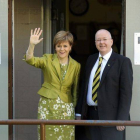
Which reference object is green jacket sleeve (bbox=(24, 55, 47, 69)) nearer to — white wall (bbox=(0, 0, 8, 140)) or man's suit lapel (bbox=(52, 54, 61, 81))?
man's suit lapel (bbox=(52, 54, 61, 81))

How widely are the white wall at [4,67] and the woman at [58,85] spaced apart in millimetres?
432

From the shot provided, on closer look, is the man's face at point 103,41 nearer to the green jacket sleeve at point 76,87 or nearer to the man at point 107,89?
the man at point 107,89

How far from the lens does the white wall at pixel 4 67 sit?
387 cm

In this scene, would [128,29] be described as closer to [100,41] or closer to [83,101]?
[100,41]

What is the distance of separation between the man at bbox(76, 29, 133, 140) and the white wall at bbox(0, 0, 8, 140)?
2.79 feet

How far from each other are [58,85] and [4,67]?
657mm

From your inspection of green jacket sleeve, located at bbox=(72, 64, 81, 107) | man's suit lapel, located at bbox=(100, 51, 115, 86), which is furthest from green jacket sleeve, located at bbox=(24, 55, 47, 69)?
man's suit lapel, located at bbox=(100, 51, 115, 86)

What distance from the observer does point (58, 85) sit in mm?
3607

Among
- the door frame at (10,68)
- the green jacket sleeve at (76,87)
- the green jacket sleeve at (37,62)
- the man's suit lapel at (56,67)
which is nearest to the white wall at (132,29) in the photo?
the green jacket sleeve at (76,87)

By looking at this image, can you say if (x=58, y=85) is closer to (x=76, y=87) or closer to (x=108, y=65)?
(x=76, y=87)

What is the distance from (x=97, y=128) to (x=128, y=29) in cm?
100

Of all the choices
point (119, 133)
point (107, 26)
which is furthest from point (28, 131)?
point (107, 26)

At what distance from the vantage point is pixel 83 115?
356 centimetres

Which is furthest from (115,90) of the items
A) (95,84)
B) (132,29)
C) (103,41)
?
(132,29)
